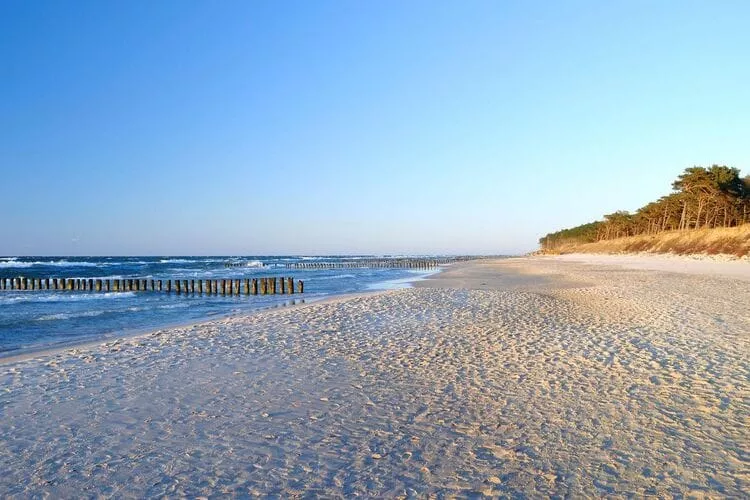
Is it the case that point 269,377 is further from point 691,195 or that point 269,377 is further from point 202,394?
point 691,195

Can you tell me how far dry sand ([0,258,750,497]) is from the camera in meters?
4.19

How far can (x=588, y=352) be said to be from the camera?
8906mm

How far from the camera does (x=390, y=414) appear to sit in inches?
229

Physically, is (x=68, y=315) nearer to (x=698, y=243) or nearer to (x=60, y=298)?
(x=60, y=298)

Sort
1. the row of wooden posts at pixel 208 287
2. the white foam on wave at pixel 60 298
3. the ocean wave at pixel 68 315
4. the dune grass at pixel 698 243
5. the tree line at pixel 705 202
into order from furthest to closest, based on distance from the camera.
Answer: the tree line at pixel 705 202, the dune grass at pixel 698 243, the row of wooden posts at pixel 208 287, the white foam on wave at pixel 60 298, the ocean wave at pixel 68 315

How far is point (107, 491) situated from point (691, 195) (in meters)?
70.8

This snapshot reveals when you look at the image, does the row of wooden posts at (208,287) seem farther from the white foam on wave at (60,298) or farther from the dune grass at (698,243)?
the dune grass at (698,243)

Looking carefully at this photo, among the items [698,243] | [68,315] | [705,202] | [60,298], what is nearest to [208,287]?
[60,298]

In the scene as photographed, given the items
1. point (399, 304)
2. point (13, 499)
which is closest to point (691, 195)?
point (399, 304)

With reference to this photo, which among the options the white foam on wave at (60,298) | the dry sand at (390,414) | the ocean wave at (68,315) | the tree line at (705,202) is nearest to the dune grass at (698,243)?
the tree line at (705,202)

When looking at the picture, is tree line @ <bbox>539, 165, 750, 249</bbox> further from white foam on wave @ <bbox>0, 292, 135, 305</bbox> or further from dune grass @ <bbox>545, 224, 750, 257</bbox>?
white foam on wave @ <bbox>0, 292, 135, 305</bbox>

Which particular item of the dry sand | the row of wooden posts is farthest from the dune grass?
the dry sand

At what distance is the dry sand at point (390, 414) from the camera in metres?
4.19

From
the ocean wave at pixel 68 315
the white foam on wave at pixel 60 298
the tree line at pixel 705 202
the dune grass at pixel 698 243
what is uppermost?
the tree line at pixel 705 202
